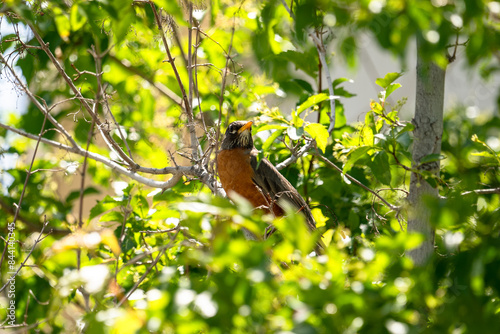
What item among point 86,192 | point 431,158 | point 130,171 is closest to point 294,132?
point 431,158

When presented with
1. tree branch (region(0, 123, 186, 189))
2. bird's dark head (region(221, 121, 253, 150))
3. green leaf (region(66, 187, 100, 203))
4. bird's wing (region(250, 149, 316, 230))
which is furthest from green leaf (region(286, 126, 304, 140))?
green leaf (region(66, 187, 100, 203))

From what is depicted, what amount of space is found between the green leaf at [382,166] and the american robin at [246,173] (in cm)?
85

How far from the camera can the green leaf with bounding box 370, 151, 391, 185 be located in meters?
2.38

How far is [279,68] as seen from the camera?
4.04 metres

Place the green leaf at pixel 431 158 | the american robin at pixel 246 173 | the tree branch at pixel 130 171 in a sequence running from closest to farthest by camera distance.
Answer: the green leaf at pixel 431 158 → the tree branch at pixel 130 171 → the american robin at pixel 246 173

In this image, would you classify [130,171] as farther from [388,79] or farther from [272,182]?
[388,79]

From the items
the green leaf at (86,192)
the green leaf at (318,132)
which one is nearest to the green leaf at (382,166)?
the green leaf at (318,132)

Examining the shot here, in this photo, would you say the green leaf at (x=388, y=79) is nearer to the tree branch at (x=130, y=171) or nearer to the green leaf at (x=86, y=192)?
the tree branch at (x=130, y=171)

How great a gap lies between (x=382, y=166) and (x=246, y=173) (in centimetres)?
144

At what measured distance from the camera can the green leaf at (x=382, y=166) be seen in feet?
7.82

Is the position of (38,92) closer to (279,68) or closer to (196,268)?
(279,68)

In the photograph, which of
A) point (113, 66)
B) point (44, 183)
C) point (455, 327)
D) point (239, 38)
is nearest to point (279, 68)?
point (239, 38)

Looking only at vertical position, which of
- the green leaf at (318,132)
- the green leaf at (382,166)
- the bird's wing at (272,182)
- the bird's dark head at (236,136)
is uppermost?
the green leaf at (318,132)

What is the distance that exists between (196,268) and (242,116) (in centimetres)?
128
